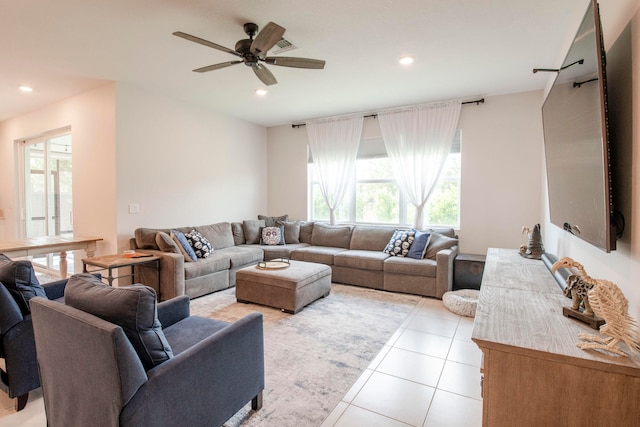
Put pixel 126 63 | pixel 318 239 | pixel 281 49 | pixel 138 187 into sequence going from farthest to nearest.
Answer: pixel 318 239
pixel 138 187
pixel 126 63
pixel 281 49

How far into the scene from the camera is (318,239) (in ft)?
18.0

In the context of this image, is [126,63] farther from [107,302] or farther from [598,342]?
[598,342]

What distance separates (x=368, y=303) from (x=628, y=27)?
10.5 ft

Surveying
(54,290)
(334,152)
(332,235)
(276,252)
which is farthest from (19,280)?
(334,152)

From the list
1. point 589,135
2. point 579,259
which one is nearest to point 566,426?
point 589,135

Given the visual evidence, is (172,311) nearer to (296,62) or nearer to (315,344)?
(315,344)

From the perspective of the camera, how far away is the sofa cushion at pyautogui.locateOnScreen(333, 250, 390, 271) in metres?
4.33

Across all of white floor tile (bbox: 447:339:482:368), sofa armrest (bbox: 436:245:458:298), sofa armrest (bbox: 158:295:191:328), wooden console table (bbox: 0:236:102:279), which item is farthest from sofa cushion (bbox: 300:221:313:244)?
sofa armrest (bbox: 158:295:191:328)

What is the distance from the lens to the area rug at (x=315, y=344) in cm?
192

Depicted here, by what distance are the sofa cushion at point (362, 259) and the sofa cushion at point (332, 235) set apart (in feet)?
1.74

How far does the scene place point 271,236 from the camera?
5418 millimetres

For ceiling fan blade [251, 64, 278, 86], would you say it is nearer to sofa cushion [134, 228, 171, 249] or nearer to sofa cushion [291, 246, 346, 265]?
sofa cushion [134, 228, 171, 249]

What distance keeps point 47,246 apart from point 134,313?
3367 millimetres

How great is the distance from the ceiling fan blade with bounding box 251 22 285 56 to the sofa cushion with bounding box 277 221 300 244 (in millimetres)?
3523
